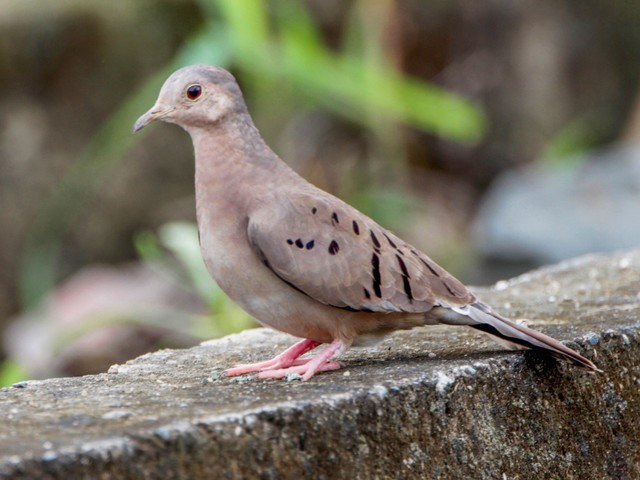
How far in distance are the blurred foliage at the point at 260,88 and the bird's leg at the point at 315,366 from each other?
4347mm

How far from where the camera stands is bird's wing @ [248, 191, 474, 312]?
148 inches

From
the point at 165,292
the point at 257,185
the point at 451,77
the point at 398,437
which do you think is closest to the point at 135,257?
the point at 165,292

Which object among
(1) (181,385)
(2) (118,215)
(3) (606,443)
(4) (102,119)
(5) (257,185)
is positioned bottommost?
(3) (606,443)

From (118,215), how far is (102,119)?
927 millimetres

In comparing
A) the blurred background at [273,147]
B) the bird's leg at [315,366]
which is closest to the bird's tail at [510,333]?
the bird's leg at [315,366]

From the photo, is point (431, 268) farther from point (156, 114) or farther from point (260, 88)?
point (260, 88)

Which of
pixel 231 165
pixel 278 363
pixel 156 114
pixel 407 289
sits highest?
pixel 156 114

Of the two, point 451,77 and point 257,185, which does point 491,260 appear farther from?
point 257,185

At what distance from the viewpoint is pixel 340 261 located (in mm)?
3797

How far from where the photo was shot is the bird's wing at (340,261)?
12.3 ft

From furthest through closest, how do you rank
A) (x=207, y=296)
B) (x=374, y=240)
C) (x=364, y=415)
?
(x=207, y=296), (x=374, y=240), (x=364, y=415)

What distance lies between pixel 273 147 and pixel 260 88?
1208 mm

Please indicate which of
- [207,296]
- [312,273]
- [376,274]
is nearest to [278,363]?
[312,273]

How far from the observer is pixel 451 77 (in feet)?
42.2
